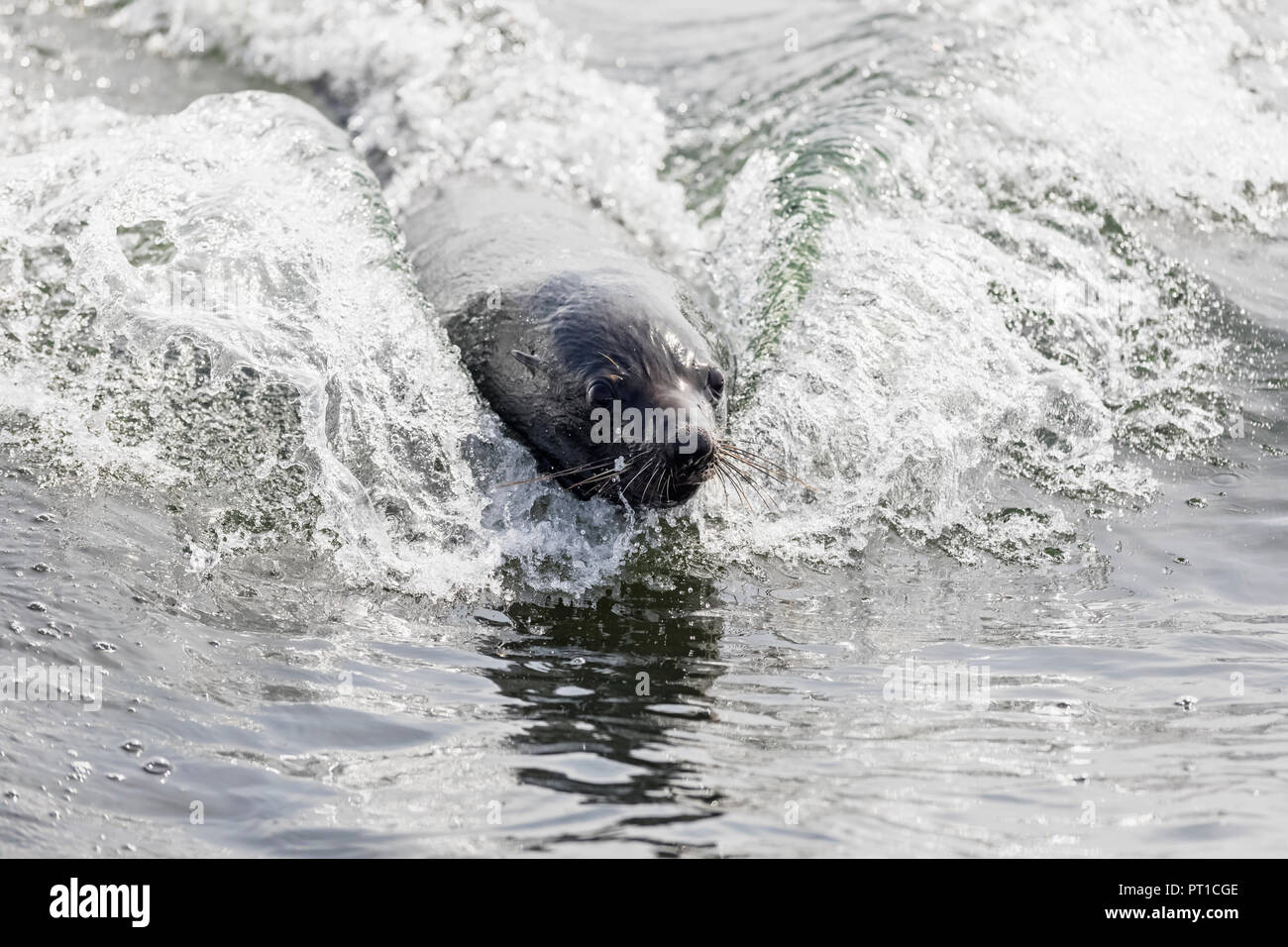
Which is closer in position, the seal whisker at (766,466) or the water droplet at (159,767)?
the water droplet at (159,767)

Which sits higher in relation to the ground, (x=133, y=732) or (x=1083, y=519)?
(x=1083, y=519)

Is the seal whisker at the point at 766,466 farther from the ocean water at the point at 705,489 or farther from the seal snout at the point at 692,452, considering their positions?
the seal snout at the point at 692,452

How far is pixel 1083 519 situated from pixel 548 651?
2749mm

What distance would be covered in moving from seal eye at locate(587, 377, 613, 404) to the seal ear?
0.41m

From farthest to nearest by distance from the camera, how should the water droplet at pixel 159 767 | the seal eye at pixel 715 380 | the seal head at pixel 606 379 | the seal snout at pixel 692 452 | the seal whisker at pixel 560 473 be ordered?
the seal eye at pixel 715 380
the seal whisker at pixel 560 473
the seal head at pixel 606 379
the seal snout at pixel 692 452
the water droplet at pixel 159 767

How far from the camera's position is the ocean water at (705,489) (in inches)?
167

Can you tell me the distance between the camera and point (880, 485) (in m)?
6.33

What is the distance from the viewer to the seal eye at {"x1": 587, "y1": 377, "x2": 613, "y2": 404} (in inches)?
233

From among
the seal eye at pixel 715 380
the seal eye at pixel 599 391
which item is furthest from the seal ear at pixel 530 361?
the seal eye at pixel 715 380

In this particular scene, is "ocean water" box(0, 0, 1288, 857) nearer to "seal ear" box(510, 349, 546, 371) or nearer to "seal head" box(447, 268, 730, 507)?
"seal head" box(447, 268, 730, 507)

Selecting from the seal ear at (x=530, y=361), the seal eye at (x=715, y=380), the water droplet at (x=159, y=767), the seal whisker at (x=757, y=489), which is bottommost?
the water droplet at (x=159, y=767)
